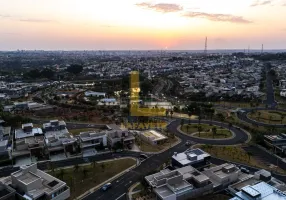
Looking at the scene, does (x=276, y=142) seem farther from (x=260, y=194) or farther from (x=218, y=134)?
(x=260, y=194)

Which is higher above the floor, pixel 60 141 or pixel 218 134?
pixel 60 141

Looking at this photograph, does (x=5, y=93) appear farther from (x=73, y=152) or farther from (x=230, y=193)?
(x=230, y=193)

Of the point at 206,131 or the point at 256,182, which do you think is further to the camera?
the point at 206,131

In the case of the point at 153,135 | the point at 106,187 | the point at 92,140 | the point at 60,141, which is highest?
the point at 60,141

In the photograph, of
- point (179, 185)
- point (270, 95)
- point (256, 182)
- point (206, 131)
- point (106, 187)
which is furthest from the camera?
point (270, 95)

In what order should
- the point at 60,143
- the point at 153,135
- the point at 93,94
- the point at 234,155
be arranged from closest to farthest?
the point at 234,155
the point at 60,143
the point at 153,135
the point at 93,94

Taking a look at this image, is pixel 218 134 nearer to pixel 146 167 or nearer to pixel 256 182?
pixel 256 182

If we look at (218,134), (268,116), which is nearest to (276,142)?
(218,134)

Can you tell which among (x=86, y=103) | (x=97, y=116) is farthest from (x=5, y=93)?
(x=97, y=116)
